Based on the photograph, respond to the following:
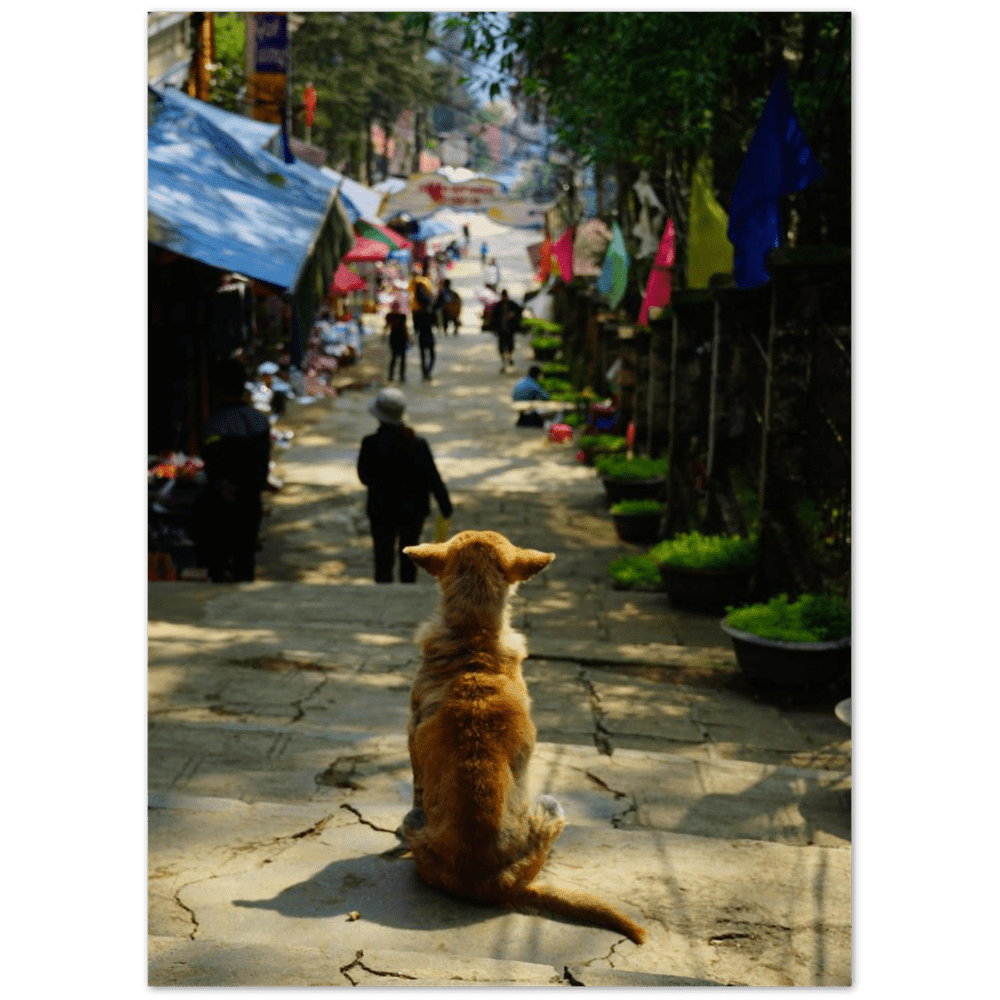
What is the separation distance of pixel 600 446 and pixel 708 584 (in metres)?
9.09

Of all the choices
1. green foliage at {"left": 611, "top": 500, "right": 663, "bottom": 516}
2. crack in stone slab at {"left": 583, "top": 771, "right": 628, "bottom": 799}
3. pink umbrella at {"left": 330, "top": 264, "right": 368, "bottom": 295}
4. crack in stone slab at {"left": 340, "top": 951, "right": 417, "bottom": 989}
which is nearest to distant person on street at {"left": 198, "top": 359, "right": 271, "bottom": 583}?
green foliage at {"left": 611, "top": 500, "right": 663, "bottom": 516}

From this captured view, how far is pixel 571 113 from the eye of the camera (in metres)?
15.2

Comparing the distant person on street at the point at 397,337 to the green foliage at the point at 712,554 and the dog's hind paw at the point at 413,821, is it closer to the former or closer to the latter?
the green foliage at the point at 712,554

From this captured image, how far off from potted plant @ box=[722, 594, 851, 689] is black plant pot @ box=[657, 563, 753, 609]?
2335 mm

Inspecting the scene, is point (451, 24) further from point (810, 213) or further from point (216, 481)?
point (810, 213)

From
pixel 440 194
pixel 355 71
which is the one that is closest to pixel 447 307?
pixel 440 194

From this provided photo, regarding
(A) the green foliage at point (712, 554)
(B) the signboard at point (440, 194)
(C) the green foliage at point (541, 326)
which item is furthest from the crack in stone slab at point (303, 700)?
(C) the green foliage at point (541, 326)

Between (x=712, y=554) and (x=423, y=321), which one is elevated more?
(x=423, y=321)

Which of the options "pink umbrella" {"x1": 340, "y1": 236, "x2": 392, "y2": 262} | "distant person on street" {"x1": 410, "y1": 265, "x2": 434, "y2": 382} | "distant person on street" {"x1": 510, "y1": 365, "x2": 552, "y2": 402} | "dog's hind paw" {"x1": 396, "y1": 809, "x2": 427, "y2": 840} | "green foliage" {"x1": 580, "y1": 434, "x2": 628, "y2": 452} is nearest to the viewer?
"dog's hind paw" {"x1": 396, "y1": 809, "x2": 427, "y2": 840}

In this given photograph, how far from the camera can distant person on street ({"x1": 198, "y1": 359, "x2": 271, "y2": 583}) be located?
37.4 feet

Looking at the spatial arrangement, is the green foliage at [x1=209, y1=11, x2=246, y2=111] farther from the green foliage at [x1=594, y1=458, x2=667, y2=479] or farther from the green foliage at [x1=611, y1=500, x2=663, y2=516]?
the green foliage at [x1=611, y1=500, x2=663, y2=516]

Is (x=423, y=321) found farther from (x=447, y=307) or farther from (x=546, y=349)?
(x=447, y=307)

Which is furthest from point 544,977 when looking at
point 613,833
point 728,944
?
point 613,833

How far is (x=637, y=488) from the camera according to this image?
1683 centimetres
